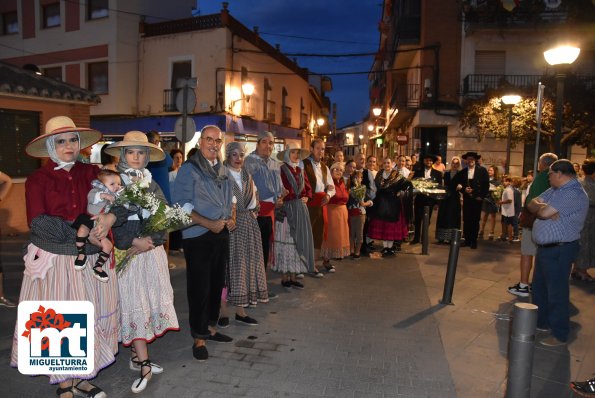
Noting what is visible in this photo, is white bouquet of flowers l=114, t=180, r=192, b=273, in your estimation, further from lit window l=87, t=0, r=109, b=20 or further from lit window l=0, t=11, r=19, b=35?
lit window l=0, t=11, r=19, b=35

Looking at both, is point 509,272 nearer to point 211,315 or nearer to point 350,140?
point 211,315

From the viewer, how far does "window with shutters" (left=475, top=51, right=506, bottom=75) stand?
20.7m

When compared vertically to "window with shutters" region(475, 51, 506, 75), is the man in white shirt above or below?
below

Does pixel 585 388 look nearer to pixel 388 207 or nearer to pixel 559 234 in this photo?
pixel 559 234

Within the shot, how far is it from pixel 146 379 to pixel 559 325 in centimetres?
425

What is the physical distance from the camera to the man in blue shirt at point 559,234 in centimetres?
493

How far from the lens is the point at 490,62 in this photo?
2080cm

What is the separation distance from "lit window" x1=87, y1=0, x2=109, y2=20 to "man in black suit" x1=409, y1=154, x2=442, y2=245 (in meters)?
17.3

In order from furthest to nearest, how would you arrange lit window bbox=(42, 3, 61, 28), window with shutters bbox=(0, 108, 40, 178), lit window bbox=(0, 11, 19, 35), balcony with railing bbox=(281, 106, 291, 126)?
balcony with railing bbox=(281, 106, 291, 126) < lit window bbox=(0, 11, 19, 35) < lit window bbox=(42, 3, 61, 28) < window with shutters bbox=(0, 108, 40, 178)

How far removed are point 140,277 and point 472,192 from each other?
26.3ft

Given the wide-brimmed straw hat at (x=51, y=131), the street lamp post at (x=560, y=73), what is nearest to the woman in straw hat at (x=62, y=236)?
the wide-brimmed straw hat at (x=51, y=131)

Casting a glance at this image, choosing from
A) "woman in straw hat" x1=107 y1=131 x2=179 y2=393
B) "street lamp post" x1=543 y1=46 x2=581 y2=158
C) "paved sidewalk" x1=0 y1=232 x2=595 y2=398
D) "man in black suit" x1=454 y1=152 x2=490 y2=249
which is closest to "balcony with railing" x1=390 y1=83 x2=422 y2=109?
"man in black suit" x1=454 y1=152 x2=490 y2=249

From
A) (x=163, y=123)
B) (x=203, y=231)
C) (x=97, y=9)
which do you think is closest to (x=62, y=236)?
(x=203, y=231)

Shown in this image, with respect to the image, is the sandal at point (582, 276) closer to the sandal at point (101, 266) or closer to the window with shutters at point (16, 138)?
the sandal at point (101, 266)
